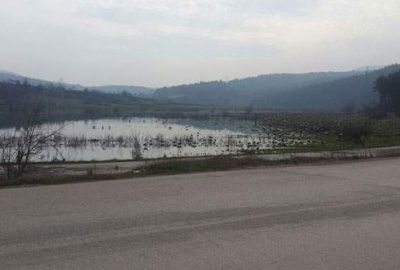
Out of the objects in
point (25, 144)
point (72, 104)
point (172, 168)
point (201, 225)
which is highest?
point (72, 104)

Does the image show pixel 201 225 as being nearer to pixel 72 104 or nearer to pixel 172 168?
pixel 172 168

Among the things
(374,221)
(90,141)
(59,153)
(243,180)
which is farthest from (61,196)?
(90,141)

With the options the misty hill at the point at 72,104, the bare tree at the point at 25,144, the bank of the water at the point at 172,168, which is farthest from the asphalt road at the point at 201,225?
the misty hill at the point at 72,104

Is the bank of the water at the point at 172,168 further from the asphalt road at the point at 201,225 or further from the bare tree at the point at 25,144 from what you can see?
the bare tree at the point at 25,144

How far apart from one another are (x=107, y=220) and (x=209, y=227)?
4.53ft

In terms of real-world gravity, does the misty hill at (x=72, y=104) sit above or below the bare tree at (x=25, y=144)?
above

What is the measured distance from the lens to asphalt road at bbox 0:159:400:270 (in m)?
5.89

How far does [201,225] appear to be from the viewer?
7.38 metres

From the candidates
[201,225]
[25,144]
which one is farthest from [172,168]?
[25,144]

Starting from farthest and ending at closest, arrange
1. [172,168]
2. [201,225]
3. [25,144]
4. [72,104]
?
[72,104] → [25,144] → [172,168] → [201,225]

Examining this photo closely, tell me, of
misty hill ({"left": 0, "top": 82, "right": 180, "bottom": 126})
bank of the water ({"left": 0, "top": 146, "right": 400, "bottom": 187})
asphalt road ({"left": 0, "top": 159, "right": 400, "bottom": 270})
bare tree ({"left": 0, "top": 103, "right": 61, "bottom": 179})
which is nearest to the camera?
asphalt road ({"left": 0, "top": 159, "right": 400, "bottom": 270})

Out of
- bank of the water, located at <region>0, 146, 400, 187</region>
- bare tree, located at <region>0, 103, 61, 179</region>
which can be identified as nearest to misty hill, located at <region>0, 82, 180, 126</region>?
bare tree, located at <region>0, 103, 61, 179</region>

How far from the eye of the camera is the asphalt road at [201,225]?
5.89 m

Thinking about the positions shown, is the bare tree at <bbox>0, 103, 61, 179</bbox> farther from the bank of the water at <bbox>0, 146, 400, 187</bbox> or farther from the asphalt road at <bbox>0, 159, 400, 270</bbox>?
the asphalt road at <bbox>0, 159, 400, 270</bbox>
